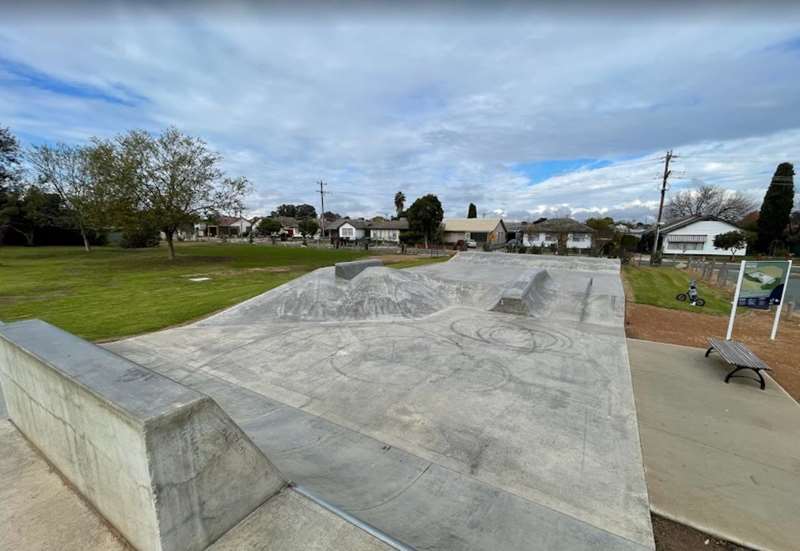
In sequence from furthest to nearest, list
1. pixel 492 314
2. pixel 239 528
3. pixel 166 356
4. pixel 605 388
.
A: pixel 492 314 → pixel 166 356 → pixel 605 388 → pixel 239 528

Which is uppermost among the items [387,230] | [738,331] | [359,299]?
[387,230]

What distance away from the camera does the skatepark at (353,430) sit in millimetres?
2223

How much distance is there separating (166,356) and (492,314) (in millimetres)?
8199

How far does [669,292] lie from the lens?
49.4 feet

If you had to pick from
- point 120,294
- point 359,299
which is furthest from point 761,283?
point 120,294

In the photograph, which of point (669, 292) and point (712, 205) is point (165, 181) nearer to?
point (669, 292)

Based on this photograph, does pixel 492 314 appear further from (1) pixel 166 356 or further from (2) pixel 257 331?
(1) pixel 166 356

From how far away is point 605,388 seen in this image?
551 centimetres

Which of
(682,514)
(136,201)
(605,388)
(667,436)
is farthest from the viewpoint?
(136,201)

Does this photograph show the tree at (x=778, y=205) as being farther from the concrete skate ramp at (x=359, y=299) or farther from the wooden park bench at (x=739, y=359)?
the wooden park bench at (x=739, y=359)

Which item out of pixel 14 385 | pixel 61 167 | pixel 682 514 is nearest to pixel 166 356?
pixel 14 385

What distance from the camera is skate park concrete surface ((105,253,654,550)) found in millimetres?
2951

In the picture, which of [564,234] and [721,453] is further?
[564,234]

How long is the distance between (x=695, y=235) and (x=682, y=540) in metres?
50.9
